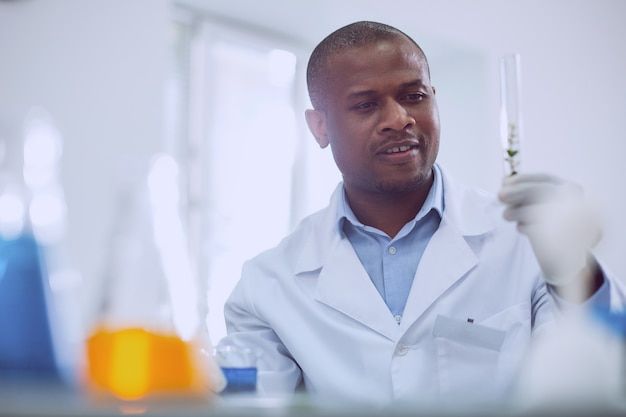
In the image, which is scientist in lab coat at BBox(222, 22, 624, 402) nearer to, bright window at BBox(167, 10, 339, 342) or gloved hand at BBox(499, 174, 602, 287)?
gloved hand at BBox(499, 174, 602, 287)

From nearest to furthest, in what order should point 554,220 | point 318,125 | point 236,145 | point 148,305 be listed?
point 148,305
point 554,220
point 318,125
point 236,145

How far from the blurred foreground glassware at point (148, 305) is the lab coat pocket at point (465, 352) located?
871 mm

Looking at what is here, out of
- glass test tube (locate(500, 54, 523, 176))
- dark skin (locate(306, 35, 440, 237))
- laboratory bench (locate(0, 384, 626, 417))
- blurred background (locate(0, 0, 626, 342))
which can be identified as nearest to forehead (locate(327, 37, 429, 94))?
dark skin (locate(306, 35, 440, 237))

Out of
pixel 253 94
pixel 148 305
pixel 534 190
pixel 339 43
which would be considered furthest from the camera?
pixel 253 94

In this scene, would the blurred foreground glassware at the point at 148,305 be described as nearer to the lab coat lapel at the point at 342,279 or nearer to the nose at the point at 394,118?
the lab coat lapel at the point at 342,279

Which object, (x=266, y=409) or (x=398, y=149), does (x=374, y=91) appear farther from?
(x=266, y=409)

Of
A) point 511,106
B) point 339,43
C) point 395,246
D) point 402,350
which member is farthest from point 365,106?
point 511,106

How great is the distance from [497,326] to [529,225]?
1.93 feet

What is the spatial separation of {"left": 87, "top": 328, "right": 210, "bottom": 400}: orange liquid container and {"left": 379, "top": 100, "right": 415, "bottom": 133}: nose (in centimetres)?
113

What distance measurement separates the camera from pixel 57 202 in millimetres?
570

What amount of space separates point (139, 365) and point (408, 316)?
3.20 ft

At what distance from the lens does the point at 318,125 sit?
196 cm

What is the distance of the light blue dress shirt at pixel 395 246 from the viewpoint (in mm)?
1554

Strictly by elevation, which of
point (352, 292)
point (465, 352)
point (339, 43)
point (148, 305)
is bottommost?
point (465, 352)
